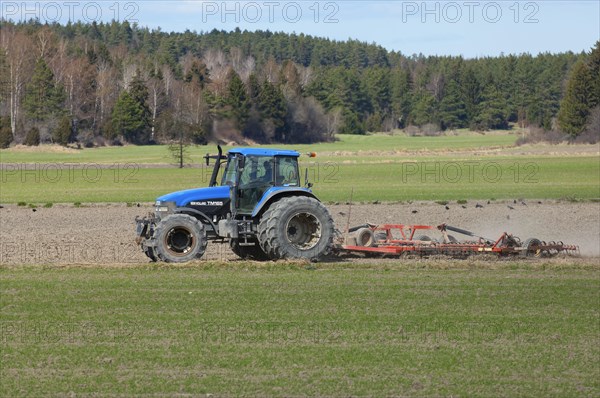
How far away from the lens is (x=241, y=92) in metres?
45.2

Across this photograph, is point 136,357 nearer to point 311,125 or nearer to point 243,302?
point 243,302

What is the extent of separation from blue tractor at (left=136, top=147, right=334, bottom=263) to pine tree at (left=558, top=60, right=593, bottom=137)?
84.7m

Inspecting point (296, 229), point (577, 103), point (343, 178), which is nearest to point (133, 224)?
point (296, 229)

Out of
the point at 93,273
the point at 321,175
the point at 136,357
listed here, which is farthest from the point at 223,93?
the point at 136,357

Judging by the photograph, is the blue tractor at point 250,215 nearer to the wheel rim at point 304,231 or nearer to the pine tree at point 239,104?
the wheel rim at point 304,231

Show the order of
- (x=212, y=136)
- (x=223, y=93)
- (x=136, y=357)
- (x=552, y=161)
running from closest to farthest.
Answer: (x=136, y=357), (x=212, y=136), (x=223, y=93), (x=552, y=161)

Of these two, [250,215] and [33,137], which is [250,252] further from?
[33,137]

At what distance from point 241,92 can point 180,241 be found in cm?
2735

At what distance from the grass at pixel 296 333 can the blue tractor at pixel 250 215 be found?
968mm

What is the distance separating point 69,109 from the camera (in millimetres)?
87688

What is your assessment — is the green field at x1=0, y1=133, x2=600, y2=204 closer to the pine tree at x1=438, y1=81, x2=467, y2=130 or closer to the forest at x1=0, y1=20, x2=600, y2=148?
the forest at x1=0, y1=20, x2=600, y2=148

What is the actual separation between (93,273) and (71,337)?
18.5 feet

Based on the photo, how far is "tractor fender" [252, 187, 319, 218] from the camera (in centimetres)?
1847

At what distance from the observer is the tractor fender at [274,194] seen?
1847 centimetres
